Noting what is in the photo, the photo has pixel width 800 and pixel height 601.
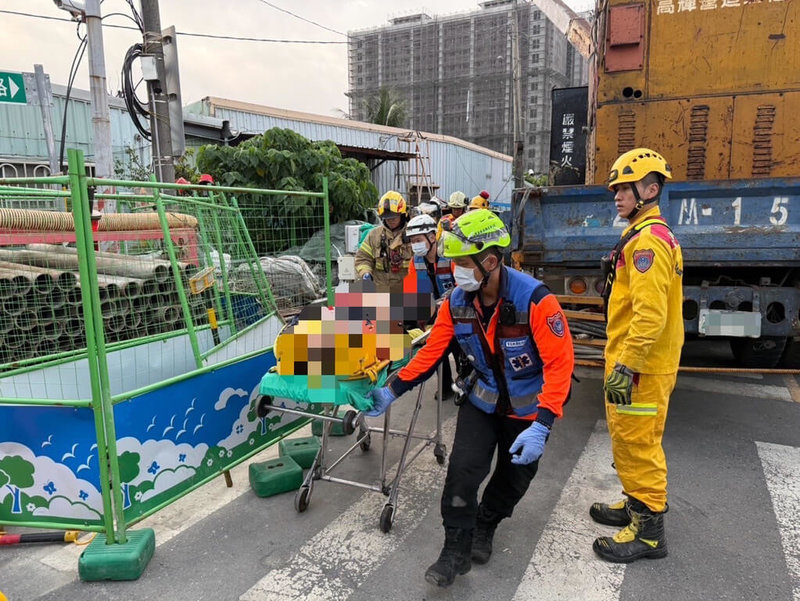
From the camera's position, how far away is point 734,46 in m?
4.88

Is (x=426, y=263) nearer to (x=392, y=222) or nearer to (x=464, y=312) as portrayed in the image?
(x=392, y=222)

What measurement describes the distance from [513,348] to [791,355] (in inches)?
151

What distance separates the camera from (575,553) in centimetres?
298

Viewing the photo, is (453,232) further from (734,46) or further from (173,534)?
(734,46)

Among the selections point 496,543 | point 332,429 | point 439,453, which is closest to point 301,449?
point 332,429

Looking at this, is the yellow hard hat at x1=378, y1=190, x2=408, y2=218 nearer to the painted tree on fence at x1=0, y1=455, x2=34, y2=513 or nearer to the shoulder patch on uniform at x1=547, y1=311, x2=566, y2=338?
the shoulder patch on uniform at x1=547, y1=311, x2=566, y2=338

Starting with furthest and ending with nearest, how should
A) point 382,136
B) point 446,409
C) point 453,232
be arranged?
point 382,136, point 446,409, point 453,232

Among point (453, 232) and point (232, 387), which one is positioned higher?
point (453, 232)

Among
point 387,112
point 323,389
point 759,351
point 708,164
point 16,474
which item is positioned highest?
point 387,112

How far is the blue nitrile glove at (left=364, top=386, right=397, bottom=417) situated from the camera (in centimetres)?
293

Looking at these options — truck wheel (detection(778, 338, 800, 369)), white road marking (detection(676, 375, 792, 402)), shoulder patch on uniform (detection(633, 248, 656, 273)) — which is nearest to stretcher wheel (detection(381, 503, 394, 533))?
shoulder patch on uniform (detection(633, 248, 656, 273))

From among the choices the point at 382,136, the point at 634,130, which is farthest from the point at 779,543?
the point at 382,136

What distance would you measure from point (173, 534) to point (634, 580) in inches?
99.1

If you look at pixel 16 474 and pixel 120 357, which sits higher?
pixel 120 357
